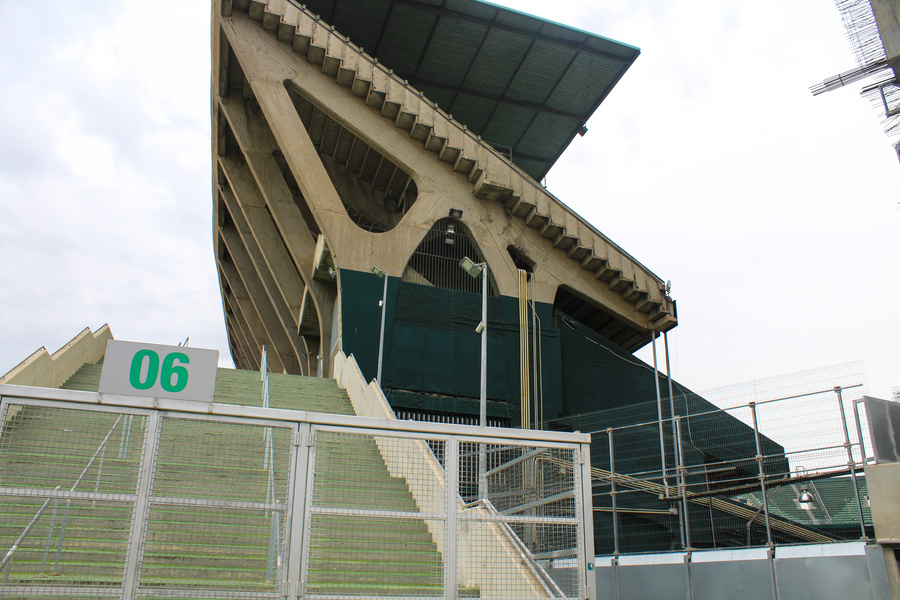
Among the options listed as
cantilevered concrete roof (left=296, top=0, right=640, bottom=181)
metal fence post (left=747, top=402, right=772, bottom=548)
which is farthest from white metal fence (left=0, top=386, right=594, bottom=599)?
cantilevered concrete roof (left=296, top=0, right=640, bottom=181)

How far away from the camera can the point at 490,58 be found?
Result: 33250 millimetres

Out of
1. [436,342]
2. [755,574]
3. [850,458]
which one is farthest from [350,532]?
[436,342]

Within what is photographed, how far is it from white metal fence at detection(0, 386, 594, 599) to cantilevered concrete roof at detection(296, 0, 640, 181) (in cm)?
2645

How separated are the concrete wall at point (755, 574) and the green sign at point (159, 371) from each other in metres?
8.22

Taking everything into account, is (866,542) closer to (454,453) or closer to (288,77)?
(454,453)

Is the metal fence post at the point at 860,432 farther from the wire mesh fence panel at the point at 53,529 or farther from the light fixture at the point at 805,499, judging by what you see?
the wire mesh fence panel at the point at 53,529

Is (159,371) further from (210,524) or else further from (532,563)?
(532,563)

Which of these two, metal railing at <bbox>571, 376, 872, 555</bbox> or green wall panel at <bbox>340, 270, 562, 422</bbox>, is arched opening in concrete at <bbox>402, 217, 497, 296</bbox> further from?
metal railing at <bbox>571, 376, 872, 555</bbox>

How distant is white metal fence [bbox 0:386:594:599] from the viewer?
6324 mm

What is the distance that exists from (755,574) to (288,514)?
24.6ft

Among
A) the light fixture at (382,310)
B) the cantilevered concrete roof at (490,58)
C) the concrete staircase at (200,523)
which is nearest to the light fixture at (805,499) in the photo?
the concrete staircase at (200,523)

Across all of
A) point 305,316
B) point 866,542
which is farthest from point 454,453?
point 305,316

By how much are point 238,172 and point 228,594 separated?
32012 mm

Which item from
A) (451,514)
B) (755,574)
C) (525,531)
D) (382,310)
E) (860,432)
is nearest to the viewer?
(451,514)
